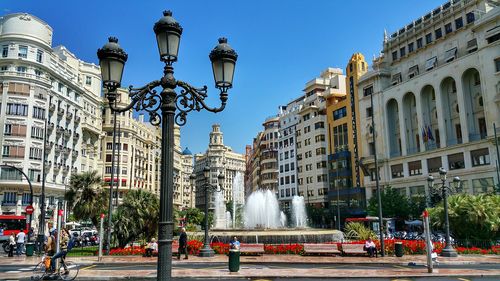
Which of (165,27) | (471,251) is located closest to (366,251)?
(471,251)

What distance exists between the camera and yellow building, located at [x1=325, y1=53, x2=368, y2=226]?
74.2m

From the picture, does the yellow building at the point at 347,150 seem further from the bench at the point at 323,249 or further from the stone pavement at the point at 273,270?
the stone pavement at the point at 273,270

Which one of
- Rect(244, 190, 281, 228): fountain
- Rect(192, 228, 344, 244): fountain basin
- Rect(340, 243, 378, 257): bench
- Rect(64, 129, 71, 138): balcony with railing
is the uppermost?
Rect(64, 129, 71, 138): balcony with railing

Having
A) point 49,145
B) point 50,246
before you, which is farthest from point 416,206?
point 49,145

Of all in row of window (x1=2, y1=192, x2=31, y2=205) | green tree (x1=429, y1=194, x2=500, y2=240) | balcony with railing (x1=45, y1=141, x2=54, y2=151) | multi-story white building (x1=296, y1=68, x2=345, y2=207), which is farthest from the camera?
multi-story white building (x1=296, y1=68, x2=345, y2=207)

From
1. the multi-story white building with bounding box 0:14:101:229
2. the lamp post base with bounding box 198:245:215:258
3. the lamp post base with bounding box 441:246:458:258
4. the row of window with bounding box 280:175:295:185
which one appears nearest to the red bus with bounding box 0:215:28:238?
the multi-story white building with bounding box 0:14:101:229

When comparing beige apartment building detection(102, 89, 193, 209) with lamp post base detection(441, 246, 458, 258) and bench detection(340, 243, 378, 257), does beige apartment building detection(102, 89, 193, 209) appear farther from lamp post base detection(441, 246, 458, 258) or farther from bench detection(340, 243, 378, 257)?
lamp post base detection(441, 246, 458, 258)

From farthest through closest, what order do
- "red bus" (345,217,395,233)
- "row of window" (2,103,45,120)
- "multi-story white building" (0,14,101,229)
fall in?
1. "row of window" (2,103,45,120)
2. "multi-story white building" (0,14,101,229)
3. "red bus" (345,217,395,233)

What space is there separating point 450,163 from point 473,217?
96.2ft

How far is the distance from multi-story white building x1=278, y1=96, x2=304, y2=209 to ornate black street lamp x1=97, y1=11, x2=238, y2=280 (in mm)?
85575

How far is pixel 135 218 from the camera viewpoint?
2802cm

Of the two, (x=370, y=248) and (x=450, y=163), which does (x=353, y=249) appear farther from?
(x=450, y=163)

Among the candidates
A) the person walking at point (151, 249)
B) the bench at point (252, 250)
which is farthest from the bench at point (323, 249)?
the person walking at point (151, 249)

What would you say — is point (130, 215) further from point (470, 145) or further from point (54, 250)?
point (470, 145)
